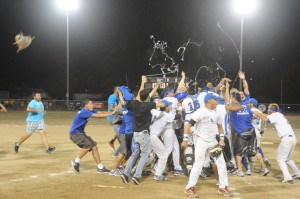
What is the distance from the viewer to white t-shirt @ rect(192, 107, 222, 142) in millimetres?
8312

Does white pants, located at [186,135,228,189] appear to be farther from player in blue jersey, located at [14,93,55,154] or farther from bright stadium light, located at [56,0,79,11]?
bright stadium light, located at [56,0,79,11]

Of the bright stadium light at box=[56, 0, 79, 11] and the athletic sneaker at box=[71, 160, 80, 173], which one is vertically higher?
the bright stadium light at box=[56, 0, 79, 11]

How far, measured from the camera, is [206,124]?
8.34 metres

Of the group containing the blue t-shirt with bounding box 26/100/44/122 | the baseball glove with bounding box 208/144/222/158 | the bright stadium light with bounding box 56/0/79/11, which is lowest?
the baseball glove with bounding box 208/144/222/158

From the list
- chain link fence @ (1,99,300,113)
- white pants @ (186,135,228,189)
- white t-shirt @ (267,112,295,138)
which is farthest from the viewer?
chain link fence @ (1,99,300,113)

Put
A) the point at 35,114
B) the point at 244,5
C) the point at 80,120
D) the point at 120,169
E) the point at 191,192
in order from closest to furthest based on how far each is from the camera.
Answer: the point at 191,192 → the point at 80,120 → the point at 120,169 → the point at 35,114 → the point at 244,5

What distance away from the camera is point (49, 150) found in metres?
13.5

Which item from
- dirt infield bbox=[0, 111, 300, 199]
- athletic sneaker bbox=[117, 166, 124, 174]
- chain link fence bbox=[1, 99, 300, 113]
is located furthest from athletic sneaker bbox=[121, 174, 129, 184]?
chain link fence bbox=[1, 99, 300, 113]

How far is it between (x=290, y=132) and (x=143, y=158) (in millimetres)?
3552

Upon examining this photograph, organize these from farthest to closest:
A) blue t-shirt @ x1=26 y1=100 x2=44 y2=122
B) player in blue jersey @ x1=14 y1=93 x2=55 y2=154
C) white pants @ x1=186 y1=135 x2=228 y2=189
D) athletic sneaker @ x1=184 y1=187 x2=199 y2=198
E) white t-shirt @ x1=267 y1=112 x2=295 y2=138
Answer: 1. blue t-shirt @ x1=26 y1=100 x2=44 y2=122
2. player in blue jersey @ x1=14 y1=93 x2=55 y2=154
3. white t-shirt @ x1=267 y1=112 x2=295 y2=138
4. white pants @ x1=186 y1=135 x2=228 y2=189
5. athletic sneaker @ x1=184 y1=187 x2=199 y2=198

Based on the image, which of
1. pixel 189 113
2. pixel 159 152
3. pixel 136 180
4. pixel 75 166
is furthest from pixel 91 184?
pixel 189 113

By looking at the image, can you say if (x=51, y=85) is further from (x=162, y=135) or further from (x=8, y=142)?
(x=162, y=135)

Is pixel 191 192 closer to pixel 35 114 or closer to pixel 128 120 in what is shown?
pixel 128 120

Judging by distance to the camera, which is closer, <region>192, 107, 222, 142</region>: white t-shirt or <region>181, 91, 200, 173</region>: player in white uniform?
<region>192, 107, 222, 142</region>: white t-shirt
